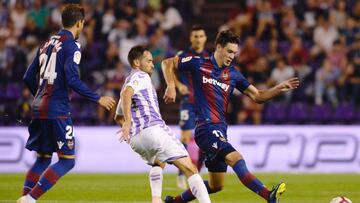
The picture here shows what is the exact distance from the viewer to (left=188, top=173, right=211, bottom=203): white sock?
10086mm

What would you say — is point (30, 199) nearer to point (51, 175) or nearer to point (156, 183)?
point (51, 175)

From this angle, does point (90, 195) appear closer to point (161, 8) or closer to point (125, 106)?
point (125, 106)

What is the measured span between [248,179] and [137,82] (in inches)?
65.0

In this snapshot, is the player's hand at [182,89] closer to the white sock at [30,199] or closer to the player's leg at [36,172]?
the player's leg at [36,172]

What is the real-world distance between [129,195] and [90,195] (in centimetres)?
57

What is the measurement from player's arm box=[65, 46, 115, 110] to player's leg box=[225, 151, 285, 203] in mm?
1609

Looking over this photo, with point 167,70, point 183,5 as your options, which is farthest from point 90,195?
point 183,5

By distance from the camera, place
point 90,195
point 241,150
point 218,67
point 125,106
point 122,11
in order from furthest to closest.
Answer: point 122,11
point 241,150
point 90,195
point 218,67
point 125,106

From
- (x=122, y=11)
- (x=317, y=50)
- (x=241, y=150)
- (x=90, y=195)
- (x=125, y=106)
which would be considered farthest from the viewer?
(x=122, y=11)

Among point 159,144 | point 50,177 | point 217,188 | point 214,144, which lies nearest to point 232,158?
point 214,144

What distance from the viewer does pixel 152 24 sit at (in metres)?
23.3

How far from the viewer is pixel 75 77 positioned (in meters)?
10.2

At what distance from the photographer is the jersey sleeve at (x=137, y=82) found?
10.5 m

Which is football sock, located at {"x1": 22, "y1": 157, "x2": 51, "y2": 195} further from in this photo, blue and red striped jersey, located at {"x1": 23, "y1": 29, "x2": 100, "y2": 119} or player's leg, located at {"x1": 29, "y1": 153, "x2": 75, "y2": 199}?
blue and red striped jersey, located at {"x1": 23, "y1": 29, "x2": 100, "y2": 119}
